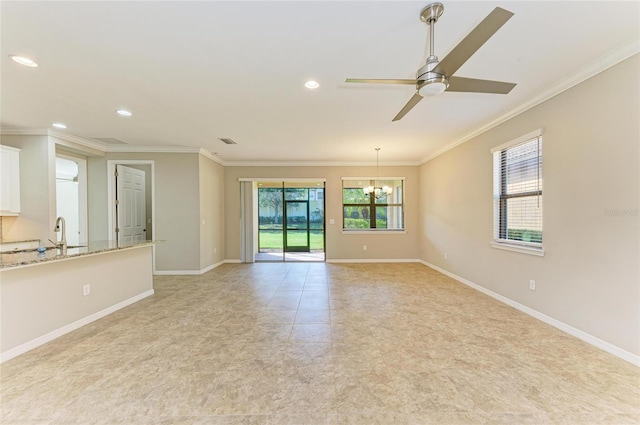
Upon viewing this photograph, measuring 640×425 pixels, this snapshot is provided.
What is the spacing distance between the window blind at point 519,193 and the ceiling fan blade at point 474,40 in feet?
7.61

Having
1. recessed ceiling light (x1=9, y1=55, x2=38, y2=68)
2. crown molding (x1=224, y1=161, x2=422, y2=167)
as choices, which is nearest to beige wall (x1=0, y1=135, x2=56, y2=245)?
recessed ceiling light (x1=9, y1=55, x2=38, y2=68)

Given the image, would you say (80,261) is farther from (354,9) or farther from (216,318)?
(354,9)

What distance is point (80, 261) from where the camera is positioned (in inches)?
123

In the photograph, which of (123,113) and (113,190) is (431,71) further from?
(113,190)

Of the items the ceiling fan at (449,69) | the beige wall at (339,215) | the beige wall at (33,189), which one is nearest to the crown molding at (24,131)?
the beige wall at (33,189)

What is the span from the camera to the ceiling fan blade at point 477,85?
74.6 inches

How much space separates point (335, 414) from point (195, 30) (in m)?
2.84

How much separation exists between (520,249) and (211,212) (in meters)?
5.87

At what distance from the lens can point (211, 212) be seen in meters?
6.28

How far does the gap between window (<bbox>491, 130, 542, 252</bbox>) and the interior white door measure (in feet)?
23.1

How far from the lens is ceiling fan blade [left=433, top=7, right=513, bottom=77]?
1.34m

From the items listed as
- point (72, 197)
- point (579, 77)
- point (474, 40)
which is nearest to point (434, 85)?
point (474, 40)

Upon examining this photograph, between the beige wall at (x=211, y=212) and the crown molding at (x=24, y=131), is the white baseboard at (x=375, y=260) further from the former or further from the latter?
the crown molding at (x=24, y=131)

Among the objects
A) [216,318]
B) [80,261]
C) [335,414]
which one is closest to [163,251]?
[80,261]
